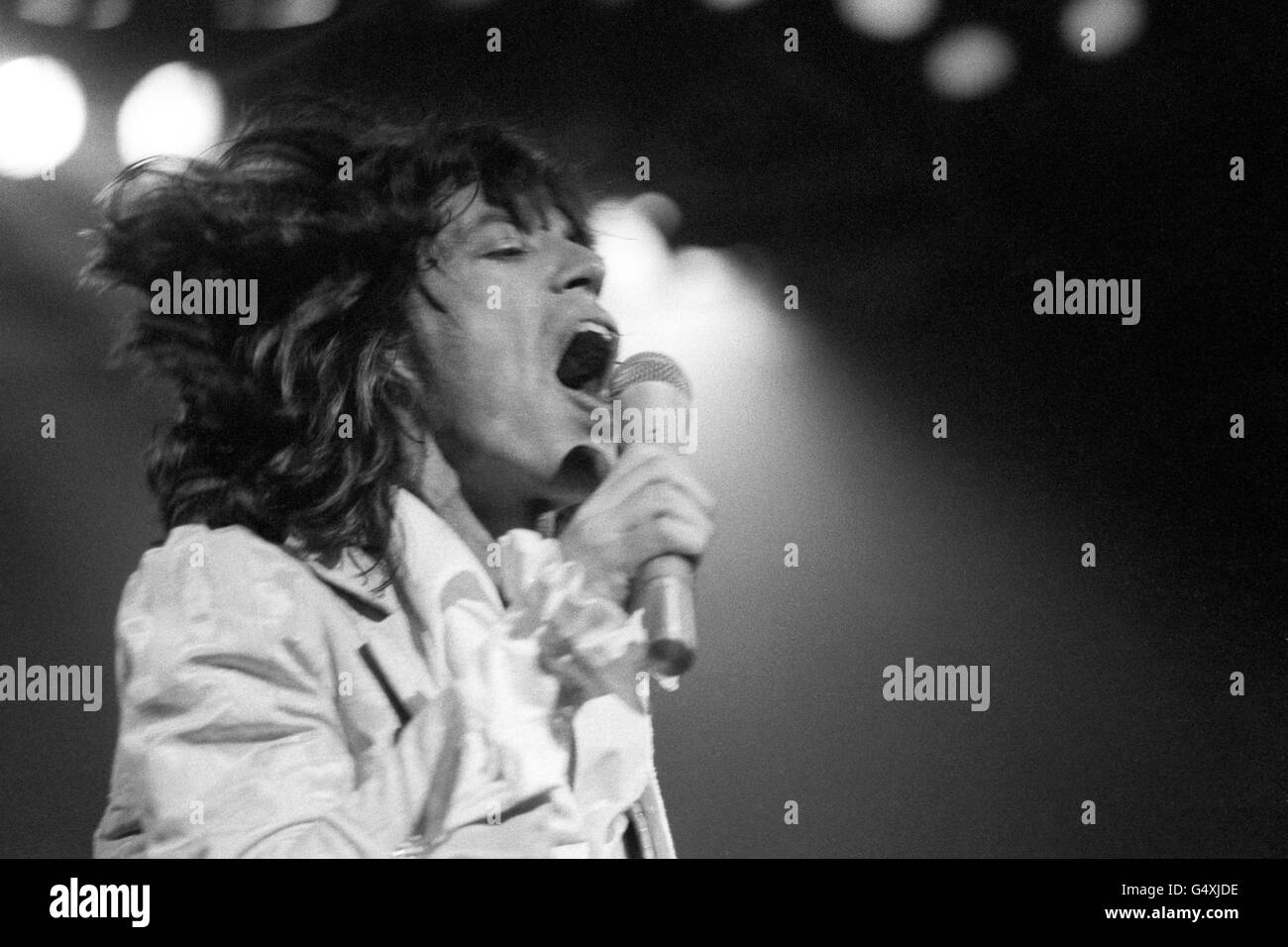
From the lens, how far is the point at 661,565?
9.15ft

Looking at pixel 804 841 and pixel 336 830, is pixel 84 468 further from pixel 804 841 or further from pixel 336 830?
pixel 804 841

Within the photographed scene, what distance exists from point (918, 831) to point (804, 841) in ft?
0.76

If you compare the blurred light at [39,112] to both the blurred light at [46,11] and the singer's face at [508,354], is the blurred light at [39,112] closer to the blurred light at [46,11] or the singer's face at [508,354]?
the blurred light at [46,11]

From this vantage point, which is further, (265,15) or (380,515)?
(265,15)

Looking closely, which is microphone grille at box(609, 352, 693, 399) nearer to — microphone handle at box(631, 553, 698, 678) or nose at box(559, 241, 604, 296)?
nose at box(559, 241, 604, 296)

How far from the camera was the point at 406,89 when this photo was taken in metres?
2.84

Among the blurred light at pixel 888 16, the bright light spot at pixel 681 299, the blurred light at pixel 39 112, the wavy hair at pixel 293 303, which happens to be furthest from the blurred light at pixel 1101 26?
the blurred light at pixel 39 112

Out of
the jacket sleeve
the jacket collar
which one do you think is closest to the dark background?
the jacket sleeve

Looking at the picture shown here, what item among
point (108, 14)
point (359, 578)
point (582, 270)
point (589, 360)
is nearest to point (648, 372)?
point (589, 360)

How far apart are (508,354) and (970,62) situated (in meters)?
1.14

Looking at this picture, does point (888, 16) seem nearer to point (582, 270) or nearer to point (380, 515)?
point (582, 270)

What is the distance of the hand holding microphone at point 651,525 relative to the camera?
276cm

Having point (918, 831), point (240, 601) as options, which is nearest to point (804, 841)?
point (918, 831)
